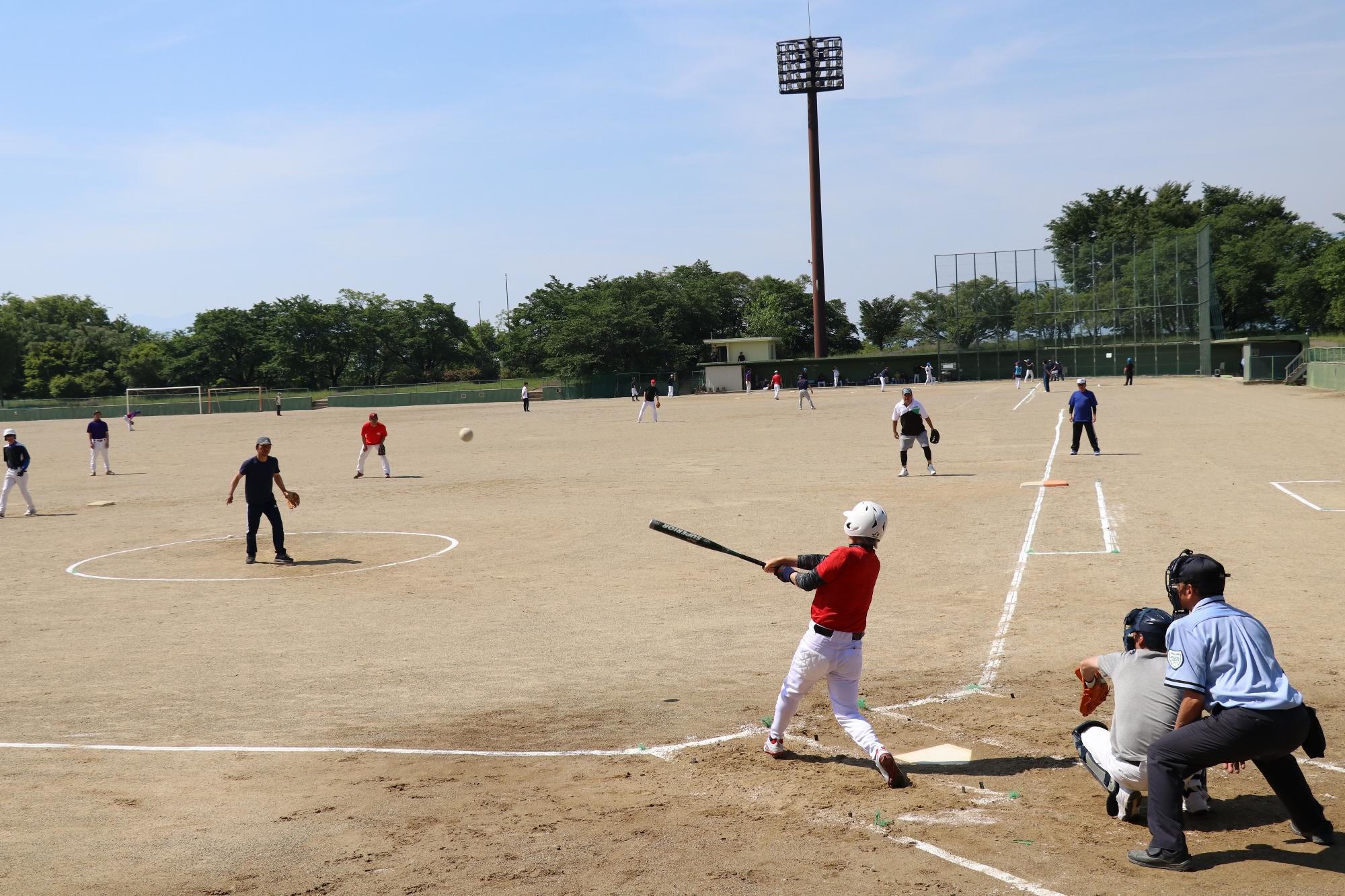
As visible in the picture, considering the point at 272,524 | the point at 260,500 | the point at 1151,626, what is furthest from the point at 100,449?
the point at 1151,626

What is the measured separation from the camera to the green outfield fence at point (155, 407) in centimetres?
9019

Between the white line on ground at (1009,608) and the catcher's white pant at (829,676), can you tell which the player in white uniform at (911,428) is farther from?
the catcher's white pant at (829,676)

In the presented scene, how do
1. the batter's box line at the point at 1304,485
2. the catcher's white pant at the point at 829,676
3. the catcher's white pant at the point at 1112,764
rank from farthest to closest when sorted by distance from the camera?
the batter's box line at the point at 1304,485 → the catcher's white pant at the point at 829,676 → the catcher's white pant at the point at 1112,764

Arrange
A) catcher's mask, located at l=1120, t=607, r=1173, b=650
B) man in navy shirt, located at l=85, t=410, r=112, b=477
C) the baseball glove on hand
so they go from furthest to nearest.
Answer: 1. man in navy shirt, located at l=85, t=410, r=112, b=477
2. the baseball glove on hand
3. catcher's mask, located at l=1120, t=607, r=1173, b=650

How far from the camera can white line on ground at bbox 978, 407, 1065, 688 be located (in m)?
9.71

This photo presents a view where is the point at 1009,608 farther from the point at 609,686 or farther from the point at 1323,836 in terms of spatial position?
the point at 1323,836

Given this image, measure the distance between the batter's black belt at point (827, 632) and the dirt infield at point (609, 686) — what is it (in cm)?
91

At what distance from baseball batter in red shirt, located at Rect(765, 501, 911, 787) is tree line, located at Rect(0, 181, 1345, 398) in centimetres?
8638

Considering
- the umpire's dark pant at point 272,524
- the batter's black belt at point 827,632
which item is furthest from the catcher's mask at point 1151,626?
the umpire's dark pant at point 272,524

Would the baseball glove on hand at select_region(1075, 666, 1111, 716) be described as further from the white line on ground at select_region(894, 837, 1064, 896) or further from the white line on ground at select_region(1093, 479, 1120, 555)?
the white line on ground at select_region(1093, 479, 1120, 555)

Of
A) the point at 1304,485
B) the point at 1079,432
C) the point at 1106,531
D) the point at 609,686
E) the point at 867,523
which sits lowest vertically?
the point at 609,686

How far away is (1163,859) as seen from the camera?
576 cm

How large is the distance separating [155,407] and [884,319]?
8016cm

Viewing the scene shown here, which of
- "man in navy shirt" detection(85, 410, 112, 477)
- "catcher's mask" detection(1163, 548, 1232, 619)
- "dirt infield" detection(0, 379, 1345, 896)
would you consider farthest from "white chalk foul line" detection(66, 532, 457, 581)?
"man in navy shirt" detection(85, 410, 112, 477)
